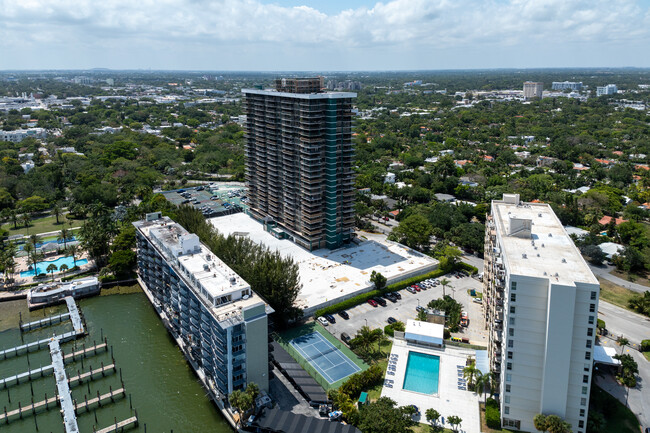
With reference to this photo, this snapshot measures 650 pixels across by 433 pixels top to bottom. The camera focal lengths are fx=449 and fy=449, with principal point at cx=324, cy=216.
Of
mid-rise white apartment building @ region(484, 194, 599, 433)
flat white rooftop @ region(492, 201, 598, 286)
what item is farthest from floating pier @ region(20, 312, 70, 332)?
flat white rooftop @ region(492, 201, 598, 286)

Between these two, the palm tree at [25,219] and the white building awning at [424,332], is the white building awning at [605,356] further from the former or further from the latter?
the palm tree at [25,219]

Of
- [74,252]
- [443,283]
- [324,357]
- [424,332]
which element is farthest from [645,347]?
[74,252]

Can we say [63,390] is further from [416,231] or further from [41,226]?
[41,226]

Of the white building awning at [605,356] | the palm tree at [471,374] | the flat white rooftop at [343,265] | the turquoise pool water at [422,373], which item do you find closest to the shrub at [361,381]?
the turquoise pool water at [422,373]

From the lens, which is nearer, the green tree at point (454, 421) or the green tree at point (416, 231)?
the green tree at point (454, 421)

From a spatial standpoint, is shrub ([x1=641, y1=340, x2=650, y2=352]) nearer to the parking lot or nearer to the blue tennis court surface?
the parking lot

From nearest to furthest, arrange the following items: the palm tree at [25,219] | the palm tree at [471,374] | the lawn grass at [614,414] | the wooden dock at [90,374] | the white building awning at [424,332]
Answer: the lawn grass at [614,414] → the palm tree at [471,374] → the wooden dock at [90,374] → the white building awning at [424,332] → the palm tree at [25,219]
